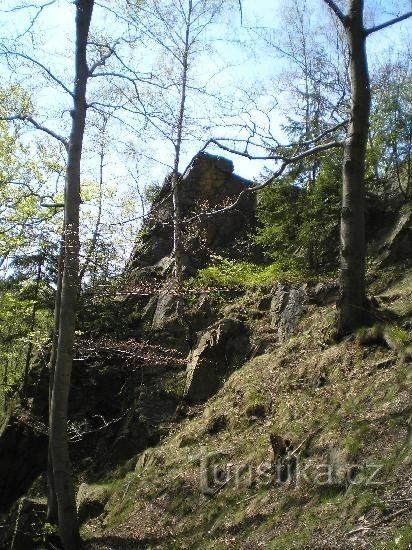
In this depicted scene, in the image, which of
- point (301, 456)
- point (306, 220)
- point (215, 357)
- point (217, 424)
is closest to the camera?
point (301, 456)

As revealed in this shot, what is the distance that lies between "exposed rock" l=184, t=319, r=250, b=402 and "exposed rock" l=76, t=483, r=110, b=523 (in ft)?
8.19

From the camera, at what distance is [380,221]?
44.5 feet

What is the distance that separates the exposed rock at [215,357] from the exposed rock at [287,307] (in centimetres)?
78

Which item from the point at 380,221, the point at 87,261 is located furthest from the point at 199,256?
the point at 87,261

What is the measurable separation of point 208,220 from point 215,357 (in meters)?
6.25

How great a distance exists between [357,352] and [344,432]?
80.3 inches

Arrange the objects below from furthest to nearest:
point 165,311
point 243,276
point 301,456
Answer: point 165,311, point 243,276, point 301,456

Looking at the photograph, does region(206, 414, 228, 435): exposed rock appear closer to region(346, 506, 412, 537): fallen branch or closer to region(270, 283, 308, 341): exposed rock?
region(270, 283, 308, 341): exposed rock

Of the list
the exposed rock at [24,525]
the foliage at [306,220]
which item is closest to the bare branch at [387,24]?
the foliage at [306,220]

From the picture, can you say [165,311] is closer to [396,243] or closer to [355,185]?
[396,243]

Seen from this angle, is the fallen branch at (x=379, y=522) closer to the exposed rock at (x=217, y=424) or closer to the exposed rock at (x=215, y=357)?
the exposed rock at (x=217, y=424)

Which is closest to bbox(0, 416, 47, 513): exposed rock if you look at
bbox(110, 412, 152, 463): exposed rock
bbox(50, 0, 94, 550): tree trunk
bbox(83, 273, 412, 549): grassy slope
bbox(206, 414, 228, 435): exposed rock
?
bbox(110, 412, 152, 463): exposed rock

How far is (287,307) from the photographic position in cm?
1170

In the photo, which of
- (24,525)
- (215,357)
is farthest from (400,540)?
(24,525)
